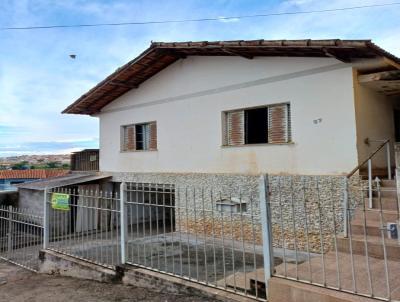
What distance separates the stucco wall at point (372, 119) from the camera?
26.0ft

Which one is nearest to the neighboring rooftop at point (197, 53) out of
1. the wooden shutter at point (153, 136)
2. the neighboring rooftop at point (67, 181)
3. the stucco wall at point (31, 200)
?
the wooden shutter at point (153, 136)

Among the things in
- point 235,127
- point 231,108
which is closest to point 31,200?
point 235,127

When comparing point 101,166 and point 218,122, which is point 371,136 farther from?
point 101,166

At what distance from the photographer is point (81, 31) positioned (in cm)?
1200

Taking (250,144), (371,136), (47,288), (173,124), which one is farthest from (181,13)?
(47,288)

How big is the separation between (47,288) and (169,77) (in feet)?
24.1

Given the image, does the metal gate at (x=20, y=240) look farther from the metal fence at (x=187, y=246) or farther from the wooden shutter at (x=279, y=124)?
the wooden shutter at (x=279, y=124)

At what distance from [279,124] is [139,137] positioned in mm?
5884

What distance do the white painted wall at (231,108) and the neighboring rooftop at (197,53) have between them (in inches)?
10.6

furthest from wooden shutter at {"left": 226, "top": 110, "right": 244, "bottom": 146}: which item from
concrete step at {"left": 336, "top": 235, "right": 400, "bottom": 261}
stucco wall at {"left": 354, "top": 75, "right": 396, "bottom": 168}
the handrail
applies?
concrete step at {"left": 336, "top": 235, "right": 400, "bottom": 261}

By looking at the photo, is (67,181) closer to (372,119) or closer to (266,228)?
(372,119)

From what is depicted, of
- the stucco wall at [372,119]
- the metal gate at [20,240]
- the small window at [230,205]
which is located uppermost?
the stucco wall at [372,119]

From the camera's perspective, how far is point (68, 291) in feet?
20.8

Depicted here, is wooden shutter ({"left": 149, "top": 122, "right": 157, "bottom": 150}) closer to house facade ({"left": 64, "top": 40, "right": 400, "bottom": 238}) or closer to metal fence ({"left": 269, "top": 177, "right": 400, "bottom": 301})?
house facade ({"left": 64, "top": 40, "right": 400, "bottom": 238})
